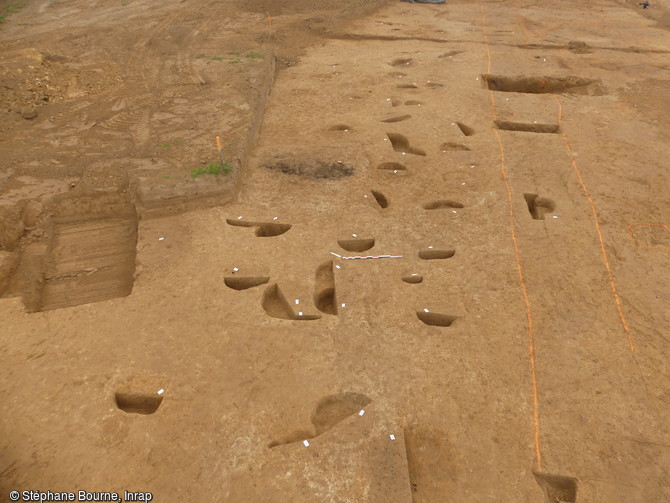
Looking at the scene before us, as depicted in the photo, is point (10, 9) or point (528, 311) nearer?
point (528, 311)

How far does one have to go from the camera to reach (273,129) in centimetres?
917

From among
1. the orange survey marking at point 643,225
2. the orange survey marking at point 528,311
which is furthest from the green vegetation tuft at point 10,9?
the orange survey marking at point 643,225

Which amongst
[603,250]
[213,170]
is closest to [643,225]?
[603,250]

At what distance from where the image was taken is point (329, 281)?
5797 mm

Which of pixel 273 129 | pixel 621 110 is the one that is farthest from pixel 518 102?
pixel 273 129

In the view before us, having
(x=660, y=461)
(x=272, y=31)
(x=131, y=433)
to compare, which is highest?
(x=272, y=31)

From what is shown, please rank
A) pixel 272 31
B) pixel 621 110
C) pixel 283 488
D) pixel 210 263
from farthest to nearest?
pixel 272 31, pixel 621 110, pixel 210 263, pixel 283 488

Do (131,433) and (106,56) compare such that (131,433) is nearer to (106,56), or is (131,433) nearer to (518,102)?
(518,102)

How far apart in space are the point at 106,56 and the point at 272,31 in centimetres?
467

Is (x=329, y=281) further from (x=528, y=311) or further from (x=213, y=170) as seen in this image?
(x=213, y=170)

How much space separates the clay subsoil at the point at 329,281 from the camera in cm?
395

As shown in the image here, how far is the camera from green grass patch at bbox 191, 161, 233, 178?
709 cm

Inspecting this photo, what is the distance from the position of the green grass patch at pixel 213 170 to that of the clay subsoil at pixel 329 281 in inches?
6.1

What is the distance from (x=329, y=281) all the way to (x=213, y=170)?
9.03 feet
